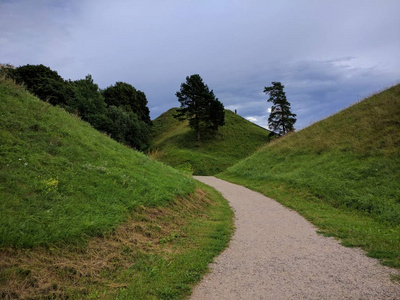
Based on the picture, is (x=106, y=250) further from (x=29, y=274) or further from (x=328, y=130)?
(x=328, y=130)

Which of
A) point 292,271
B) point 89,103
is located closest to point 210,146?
point 89,103

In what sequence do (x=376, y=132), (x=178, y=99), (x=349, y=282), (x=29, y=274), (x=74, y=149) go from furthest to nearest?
1. (x=178, y=99)
2. (x=376, y=132)
3. (x=74, y=149)
4. (x=349, y=282)
5. (x=29, y=274)

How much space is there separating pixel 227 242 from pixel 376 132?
17525mm

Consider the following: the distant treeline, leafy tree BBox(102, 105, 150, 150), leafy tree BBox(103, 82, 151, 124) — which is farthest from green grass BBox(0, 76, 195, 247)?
leafy tree BBox(103, 82, 151, 124)

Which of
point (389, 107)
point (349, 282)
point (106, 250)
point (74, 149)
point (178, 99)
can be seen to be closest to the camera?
point (349, 282)

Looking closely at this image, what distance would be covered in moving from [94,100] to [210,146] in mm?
23468

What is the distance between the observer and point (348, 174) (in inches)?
587

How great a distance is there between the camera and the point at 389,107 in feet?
67.6

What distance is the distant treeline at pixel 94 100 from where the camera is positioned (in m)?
36.2

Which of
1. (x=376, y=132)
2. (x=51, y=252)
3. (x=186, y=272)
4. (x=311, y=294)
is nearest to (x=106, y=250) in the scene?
(x=51, y=252)

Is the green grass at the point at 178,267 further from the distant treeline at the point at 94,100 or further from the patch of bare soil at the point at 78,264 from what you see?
the distant treeline at the point at 94,100

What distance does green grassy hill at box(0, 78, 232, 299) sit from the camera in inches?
182

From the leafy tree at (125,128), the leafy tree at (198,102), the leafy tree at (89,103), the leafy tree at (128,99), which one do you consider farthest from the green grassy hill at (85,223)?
the leafy tree at (128,99)

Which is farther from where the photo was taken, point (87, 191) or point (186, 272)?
point (87, 191)
